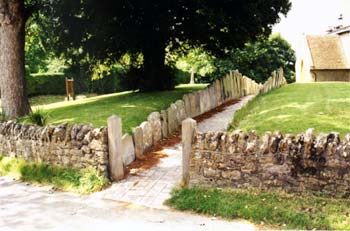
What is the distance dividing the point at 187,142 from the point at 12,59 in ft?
26.9

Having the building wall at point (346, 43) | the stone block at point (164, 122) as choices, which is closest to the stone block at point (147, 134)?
the stone block at point (164, 122)

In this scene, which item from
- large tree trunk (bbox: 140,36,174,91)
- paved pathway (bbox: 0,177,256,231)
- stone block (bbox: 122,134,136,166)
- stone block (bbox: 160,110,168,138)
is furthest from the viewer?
large tree trunk (bbox: 140,36,174,91)

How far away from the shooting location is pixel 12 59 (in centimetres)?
1254

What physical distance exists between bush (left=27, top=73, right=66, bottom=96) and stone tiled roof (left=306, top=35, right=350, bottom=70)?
23764 mm

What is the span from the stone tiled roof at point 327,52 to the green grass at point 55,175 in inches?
1286

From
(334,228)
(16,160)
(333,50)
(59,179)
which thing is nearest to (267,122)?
(334,228)

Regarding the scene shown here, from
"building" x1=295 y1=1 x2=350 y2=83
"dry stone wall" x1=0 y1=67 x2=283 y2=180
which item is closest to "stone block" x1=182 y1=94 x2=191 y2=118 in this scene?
"dry stone wall" x1=0 y1=67 x2=283 y2=180

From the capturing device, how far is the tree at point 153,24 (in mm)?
15672

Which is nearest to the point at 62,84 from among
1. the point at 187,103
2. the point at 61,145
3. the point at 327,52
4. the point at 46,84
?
the point at 46,84

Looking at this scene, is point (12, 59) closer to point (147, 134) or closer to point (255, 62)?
point (147, 134)

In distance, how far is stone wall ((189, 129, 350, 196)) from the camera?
588cm

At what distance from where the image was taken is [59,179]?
814 cm

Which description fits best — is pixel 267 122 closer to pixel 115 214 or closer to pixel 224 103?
pixel 115 214

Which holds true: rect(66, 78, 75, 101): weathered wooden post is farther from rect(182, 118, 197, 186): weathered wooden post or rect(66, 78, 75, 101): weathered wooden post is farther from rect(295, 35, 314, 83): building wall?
rect(295, 35, 314, 83): building wall
